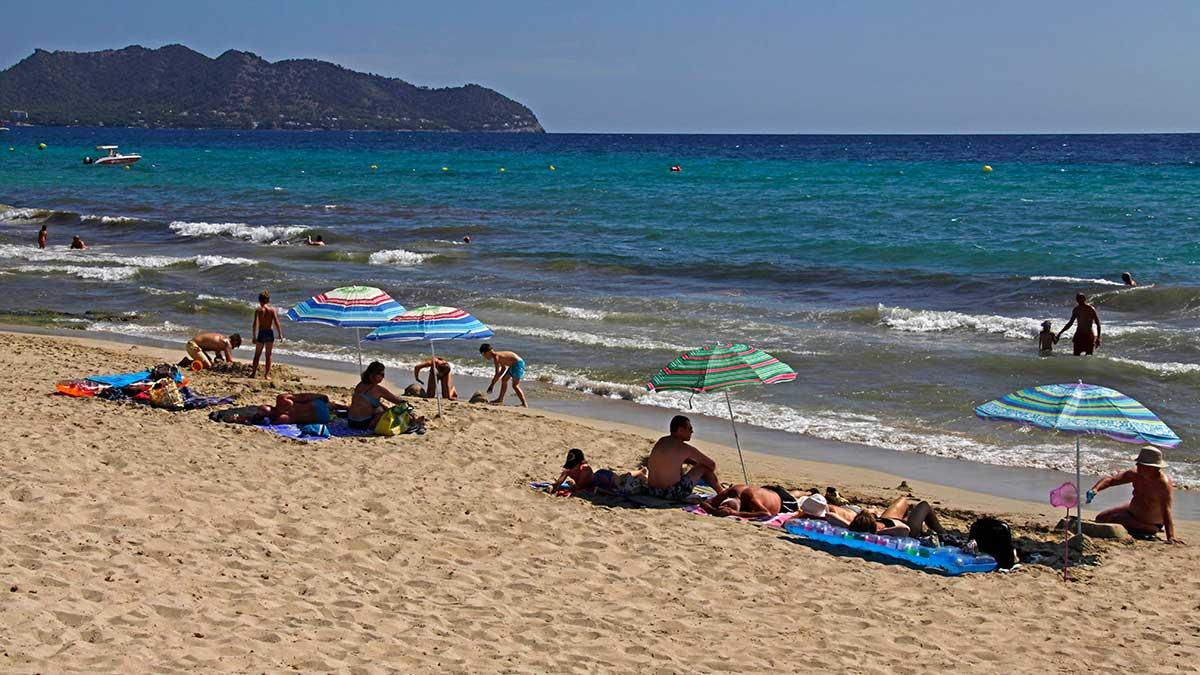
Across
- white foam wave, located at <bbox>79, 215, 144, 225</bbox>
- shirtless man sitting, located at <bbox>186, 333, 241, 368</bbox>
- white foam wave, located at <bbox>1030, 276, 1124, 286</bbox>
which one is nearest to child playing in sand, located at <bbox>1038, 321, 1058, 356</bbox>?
white foam wave, located at <bbox>1030, 276, 1124, 286</bbox>

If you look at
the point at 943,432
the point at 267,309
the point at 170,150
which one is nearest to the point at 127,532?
the point at 267,309

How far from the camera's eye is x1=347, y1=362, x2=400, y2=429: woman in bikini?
12773 mm

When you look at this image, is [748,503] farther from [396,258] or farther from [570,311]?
[396,258]

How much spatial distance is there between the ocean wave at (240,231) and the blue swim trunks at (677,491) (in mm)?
28463

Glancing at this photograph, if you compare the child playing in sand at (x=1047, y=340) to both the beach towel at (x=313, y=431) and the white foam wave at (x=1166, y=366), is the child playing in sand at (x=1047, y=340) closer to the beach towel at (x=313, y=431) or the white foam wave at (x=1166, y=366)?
the white foam wave at (x=1166, y=366)

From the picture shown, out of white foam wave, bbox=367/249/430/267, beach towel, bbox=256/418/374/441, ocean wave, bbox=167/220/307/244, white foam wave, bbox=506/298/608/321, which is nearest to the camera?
beach towel, bbox=256/418/374/441

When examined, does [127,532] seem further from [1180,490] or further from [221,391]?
[1180,490]

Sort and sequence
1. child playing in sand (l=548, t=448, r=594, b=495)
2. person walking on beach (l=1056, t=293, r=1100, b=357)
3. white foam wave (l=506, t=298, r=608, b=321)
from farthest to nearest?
white foam wave (l=506, t=298, r=608, b=321), person walking on beach (l=1056, t=293, r=1100, b=357), child playing in sand (l=548, t=448, r=594, b=495)

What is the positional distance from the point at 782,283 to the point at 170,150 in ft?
287

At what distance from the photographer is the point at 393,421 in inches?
498

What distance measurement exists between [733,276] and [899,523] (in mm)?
19149

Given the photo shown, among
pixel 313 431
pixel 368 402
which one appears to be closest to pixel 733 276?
pixel 368 402

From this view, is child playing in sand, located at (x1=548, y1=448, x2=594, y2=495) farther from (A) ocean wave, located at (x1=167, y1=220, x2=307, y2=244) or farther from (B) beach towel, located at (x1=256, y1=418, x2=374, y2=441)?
(A) ocean wave, located at (x1=167, y1=220, x2=307, y2=244)

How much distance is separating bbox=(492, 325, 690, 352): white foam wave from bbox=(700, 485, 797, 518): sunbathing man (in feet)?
27.0
